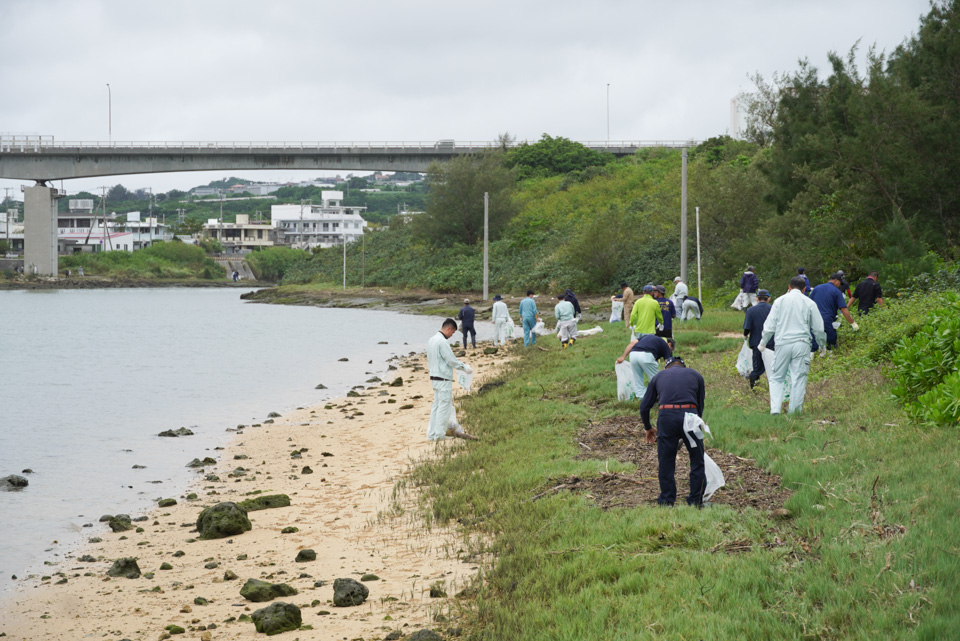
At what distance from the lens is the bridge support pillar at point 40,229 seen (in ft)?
277

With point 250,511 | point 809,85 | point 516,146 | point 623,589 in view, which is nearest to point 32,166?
point 516,146

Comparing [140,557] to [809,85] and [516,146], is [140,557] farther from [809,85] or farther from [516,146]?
[516,146]

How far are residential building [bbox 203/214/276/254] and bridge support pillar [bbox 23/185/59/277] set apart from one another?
5564 cm

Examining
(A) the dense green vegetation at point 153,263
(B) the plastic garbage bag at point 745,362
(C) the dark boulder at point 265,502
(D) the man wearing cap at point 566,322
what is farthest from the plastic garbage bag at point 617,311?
(A) the dense green vegetation at point 153,263

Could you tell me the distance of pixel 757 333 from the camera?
1361 cm

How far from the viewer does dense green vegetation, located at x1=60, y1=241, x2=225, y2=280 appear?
118125 mm

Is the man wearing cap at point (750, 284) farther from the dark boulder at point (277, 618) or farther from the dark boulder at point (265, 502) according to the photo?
the dark boulder at point (277, 618)

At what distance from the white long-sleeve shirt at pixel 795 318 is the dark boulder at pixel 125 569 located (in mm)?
8642

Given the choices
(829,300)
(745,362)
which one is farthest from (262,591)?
(829,300)

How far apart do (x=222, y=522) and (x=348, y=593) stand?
336 centimetres

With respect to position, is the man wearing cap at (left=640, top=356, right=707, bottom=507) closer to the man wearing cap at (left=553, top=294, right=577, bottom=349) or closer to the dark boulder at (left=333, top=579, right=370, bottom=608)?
the dark boulder at (left=333, top=579, right=370, bottom=608)

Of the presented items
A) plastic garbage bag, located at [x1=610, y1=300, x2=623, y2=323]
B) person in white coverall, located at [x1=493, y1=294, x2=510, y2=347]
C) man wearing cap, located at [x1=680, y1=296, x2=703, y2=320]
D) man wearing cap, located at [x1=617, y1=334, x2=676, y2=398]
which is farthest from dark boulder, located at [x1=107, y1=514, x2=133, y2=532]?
plastic garbage bag, located at [x1=610, y1=300, x2=623, y2=323]

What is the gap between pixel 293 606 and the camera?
24.4ft

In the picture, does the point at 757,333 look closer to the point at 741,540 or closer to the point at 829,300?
the point at 829,300
